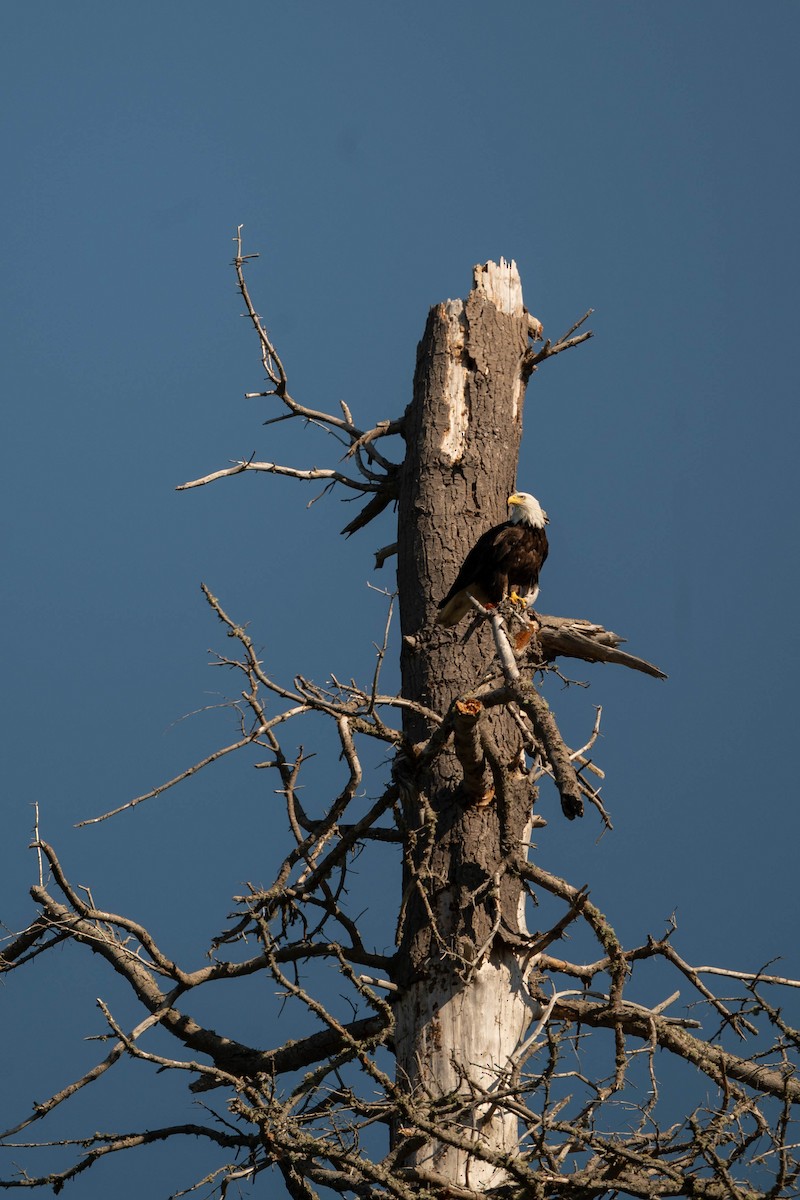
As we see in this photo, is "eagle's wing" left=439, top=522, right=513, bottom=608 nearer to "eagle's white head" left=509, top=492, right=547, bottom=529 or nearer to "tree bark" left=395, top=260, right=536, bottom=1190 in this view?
"tree bark" left=395, top=260, right=536, bottom=1190

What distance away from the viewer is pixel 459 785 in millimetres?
5332

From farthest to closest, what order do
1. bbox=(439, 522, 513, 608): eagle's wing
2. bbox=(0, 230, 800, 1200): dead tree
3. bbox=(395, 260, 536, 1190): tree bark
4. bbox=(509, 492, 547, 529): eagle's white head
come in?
1. bbox=(509, 492, 547, 529): eagle's white head
2. bbox=(439, 522, 513, 608): eagle's wing
3. bbox=(395, 260, 536, 1190): tree bark
4. bbox=(0, 230, 800, 1200): dead tree

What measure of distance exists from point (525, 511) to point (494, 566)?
0.61 meters

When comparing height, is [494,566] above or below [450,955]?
above

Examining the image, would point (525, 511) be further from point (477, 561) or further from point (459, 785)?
point (459, 785)

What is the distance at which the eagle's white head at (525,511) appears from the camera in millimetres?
6209

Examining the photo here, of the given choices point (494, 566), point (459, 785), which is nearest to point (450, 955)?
point (459, 785)

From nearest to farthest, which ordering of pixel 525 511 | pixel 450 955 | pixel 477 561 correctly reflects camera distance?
pixel 450 955 → pixel 477 561 → pixel 525 511

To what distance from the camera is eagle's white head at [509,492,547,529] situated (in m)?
6.21

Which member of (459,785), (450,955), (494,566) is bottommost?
(450,955)

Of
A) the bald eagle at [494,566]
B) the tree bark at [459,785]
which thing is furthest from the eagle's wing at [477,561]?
the tree bark at [459,785]

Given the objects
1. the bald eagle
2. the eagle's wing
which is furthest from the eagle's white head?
the eagle's wing

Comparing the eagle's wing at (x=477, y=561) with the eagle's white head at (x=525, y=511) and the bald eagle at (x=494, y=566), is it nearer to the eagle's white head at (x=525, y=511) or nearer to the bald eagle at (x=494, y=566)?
the bald eagle at (x=494, y=566)

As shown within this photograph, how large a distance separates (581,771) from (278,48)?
8097 centimetres
